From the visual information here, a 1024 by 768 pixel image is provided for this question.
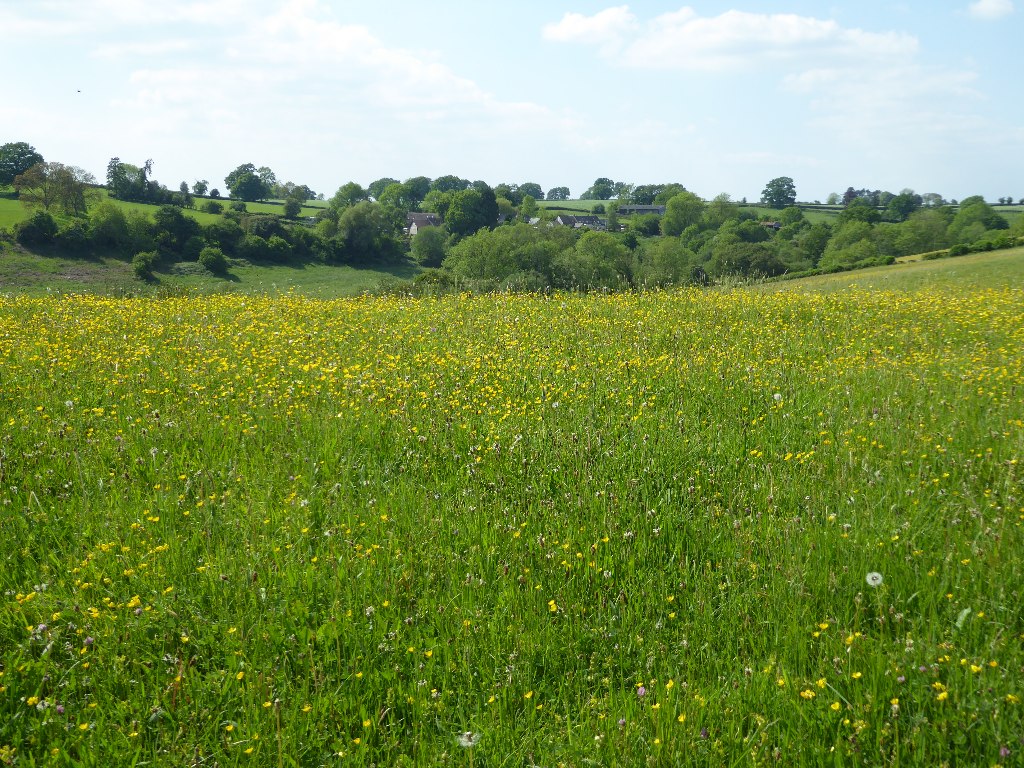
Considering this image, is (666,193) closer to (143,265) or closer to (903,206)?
(903,206)

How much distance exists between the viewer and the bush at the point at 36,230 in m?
61.8

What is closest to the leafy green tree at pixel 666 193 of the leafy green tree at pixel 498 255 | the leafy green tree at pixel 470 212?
the leafy green tree at pixel 470 212

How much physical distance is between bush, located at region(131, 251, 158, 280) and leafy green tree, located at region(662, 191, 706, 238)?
86.1 metres

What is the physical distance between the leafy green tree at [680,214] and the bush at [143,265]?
282 feet

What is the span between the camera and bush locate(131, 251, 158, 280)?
62281 mm

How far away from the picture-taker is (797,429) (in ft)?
19.5

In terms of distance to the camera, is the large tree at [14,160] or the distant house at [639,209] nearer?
the large tree at [14,160]

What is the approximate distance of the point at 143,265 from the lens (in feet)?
206

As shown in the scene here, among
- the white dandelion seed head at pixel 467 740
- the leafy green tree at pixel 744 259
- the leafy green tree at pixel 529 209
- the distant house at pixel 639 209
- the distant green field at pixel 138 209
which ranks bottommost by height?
the white dandelion seed head at pixel 467 740

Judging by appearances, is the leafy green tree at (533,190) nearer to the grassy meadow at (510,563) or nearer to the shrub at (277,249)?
the shrub at (277,249)

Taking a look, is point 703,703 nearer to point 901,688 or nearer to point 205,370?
point 901,688

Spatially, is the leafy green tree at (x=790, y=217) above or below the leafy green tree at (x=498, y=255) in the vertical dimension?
above

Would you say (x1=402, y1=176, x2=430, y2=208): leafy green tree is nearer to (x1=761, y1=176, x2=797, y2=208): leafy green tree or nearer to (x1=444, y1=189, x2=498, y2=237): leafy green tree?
(x1=444, y1=189, x2=498, y2=237): leafy green tree

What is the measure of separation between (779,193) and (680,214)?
44.2 meters
